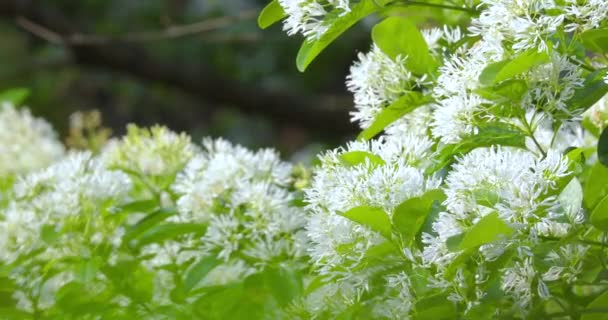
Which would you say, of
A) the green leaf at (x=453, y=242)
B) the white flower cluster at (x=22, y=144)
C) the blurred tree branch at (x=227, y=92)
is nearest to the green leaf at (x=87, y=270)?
the green leaf at (x=453, y=242)

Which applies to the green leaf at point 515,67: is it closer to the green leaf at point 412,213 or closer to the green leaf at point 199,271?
the green leaf at point 412,213

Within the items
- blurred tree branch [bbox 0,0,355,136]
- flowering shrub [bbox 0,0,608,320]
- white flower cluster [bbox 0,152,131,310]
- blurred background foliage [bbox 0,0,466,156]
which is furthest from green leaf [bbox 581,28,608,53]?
blurred tree branch [bbox 0,0,355,136]

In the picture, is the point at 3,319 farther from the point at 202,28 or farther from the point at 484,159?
the point at 202,28

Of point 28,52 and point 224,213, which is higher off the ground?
point 28,52

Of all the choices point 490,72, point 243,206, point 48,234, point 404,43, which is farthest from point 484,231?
point 48,234

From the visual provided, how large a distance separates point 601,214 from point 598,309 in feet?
0.20

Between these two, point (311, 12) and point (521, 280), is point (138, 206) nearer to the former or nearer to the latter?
point (311, 12)

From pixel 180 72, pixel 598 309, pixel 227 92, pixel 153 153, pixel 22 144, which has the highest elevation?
pixel 180 72

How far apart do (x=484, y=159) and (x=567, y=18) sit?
0.38 ft

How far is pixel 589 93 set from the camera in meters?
0.65

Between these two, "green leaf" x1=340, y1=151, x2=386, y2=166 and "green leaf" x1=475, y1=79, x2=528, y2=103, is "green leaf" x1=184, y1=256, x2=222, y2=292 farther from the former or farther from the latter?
"green leaf" x1=475, y1=79, x2=528, y2=103

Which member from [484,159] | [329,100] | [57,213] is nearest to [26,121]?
[57,213]

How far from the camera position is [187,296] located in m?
0.79

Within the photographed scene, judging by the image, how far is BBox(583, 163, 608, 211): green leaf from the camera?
24.9 inches
